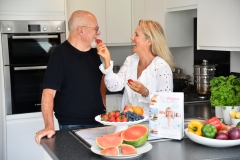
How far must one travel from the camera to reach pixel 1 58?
146 inches

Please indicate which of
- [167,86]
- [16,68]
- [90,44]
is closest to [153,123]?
[167,86]

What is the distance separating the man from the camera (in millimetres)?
2664

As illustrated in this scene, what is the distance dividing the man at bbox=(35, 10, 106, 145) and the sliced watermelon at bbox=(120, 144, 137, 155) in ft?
2.69

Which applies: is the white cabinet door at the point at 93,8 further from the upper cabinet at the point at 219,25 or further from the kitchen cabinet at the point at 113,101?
the upper cabinet at the point at 219,25

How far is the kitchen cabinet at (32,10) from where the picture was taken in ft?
12.1

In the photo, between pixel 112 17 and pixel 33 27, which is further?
pixel 112 17

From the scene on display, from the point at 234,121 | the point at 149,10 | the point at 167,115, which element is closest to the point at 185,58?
the point at 149,10

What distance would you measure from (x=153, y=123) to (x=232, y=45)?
3.89ft

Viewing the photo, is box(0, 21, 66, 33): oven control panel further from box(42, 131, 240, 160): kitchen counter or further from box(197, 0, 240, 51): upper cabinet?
box(42, 131, 240, 160): kitchen counter

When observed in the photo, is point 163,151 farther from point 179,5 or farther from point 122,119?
point 179,5

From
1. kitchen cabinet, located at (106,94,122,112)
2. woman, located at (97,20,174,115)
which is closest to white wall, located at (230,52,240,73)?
woman, located at (97,20,174,115)

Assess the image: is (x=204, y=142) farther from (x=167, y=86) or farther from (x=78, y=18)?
(x=78, y=18)

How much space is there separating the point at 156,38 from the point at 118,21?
5.61 feet

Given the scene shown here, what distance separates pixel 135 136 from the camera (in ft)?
6.59
